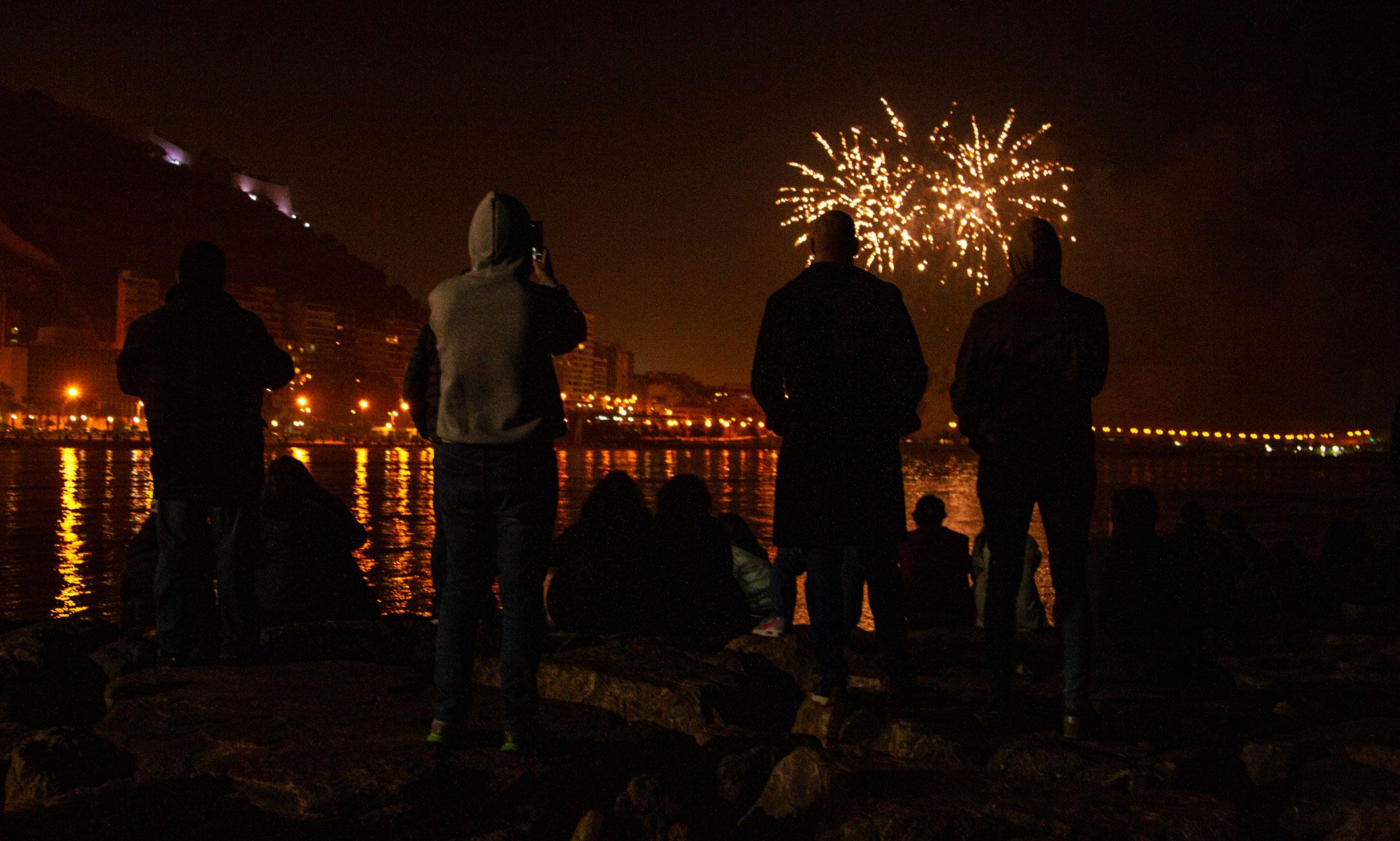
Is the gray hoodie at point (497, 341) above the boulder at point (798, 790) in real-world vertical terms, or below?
above

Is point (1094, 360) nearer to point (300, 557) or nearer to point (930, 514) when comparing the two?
point (930, 514)

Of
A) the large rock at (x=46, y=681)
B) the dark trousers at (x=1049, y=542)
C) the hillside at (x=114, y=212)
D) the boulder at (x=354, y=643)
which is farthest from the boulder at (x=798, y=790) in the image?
the hillside at (x=114, y=212)

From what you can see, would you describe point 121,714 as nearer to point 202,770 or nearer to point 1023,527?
point 202,770

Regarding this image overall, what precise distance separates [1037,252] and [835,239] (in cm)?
71

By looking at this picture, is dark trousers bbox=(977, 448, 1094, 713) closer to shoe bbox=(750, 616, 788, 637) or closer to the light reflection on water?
shoe bbox=(750, 616, 788, 637)

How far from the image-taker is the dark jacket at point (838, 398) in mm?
3314

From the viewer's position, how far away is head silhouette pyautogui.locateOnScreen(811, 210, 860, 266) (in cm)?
349

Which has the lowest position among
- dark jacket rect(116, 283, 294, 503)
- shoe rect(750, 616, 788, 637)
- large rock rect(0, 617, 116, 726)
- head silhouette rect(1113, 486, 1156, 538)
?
large rock rect(0, 617, 116, 726)

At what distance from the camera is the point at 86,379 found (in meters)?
108

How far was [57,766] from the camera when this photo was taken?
268 cm

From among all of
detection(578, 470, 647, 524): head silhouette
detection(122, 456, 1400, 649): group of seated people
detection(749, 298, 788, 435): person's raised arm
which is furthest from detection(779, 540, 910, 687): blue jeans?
detection(578, 470, 647, 524): head silhouette

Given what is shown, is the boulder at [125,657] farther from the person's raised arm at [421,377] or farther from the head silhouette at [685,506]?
the head silhouette at [685,506]

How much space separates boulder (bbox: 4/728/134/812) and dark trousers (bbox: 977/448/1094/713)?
2761 mm

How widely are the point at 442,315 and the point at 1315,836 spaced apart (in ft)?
9.39
